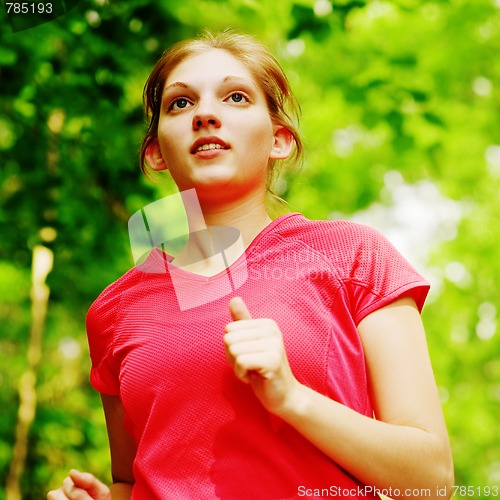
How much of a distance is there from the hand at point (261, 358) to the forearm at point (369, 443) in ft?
0.07

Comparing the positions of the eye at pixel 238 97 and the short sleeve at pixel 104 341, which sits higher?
the eye at pixel 238 97

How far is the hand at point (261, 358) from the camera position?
1.06 metres

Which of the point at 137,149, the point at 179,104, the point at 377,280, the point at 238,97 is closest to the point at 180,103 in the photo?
the point at 179,104

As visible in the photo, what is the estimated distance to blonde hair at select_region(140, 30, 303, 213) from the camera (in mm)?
1500

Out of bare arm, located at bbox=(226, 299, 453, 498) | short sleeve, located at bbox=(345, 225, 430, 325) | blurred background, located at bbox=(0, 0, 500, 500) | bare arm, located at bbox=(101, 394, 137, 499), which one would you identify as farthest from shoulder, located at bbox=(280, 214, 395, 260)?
blurred background, located at bbox=(0, 0, 500, 500)

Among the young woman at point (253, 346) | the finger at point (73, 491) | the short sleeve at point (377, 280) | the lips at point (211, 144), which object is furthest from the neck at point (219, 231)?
the finger at point (73, 491)

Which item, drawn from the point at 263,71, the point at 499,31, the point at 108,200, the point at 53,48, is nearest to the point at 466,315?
the point at 499,31

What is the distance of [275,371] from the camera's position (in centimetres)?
107

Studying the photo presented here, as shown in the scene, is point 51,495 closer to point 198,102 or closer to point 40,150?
point 198,102

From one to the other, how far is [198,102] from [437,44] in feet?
18.2

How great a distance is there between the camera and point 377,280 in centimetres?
126

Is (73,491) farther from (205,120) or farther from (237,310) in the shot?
(205,120)

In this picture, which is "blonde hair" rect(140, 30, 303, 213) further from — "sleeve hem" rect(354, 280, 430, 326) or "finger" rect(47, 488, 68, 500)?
"finger" rect(47, 488, 68, 500)

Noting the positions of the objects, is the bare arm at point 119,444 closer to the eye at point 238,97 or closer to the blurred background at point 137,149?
the eye at point 238,97
